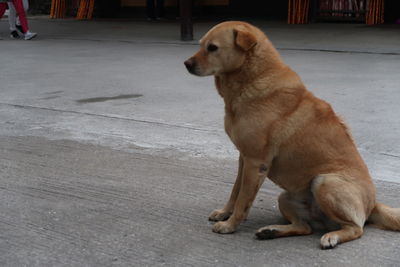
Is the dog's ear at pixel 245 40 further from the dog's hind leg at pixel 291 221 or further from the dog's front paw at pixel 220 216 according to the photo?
the dog's front paw at pixel 220 216

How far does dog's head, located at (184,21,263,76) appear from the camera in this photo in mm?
3578

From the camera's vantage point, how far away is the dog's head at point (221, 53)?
3578mm

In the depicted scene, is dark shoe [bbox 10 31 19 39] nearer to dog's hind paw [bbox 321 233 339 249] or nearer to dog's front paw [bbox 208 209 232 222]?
dog's front paw [bbox 208 209 232 222]

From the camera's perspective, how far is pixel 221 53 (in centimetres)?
358

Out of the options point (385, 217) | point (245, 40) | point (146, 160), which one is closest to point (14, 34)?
point (146, 160)

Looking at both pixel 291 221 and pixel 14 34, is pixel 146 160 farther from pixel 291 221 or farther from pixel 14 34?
pixel 14 34

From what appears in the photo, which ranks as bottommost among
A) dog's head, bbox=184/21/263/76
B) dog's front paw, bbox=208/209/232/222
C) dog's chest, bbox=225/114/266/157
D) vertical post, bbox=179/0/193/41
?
vertical post, bbox=179/0/193/41

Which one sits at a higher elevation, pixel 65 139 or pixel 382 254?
pixel 382 254

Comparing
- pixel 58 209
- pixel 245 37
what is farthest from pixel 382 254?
pixel 58 209

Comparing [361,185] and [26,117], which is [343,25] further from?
[361,185]

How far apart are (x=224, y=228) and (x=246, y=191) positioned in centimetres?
30

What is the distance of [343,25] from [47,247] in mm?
14277

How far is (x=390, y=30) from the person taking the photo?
1484cm

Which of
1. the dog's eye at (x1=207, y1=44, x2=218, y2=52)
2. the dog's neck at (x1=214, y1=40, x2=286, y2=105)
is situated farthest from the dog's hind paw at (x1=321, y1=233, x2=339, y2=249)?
the dog's eye at (x1=207, y1=44, x2=218, y2=52)
